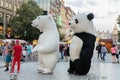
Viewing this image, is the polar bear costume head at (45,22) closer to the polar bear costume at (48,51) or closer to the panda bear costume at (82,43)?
the polar bear costume at (48,51)

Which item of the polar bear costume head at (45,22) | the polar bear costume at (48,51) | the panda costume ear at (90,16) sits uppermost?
the panda costume ear at (90,16)

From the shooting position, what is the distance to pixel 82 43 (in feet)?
51.8

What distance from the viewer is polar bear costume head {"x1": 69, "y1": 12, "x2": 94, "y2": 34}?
15930mm

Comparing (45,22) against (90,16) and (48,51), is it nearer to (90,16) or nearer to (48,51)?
(48,51)

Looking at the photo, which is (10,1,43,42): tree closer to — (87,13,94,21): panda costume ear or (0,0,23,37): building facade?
(0,0,23,37): building facade

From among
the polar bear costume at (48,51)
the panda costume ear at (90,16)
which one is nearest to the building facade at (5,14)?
the polar bear costume at (48,51)

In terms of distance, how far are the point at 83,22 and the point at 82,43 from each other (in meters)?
1.00

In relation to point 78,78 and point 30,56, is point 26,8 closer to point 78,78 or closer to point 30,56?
point 30,56

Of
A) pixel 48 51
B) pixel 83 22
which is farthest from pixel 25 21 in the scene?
pixel 83 22

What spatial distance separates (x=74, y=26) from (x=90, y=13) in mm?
974

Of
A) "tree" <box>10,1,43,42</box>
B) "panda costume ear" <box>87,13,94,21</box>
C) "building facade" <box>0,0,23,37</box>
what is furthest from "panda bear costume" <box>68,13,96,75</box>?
"building facade" <box>0,0,23,37</box>

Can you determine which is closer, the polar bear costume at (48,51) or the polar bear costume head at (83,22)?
the polar bear costume head at (83,22)

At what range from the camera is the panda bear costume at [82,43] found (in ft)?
51.2

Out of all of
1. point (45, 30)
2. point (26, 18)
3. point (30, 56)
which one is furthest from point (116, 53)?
point (26, 18)
